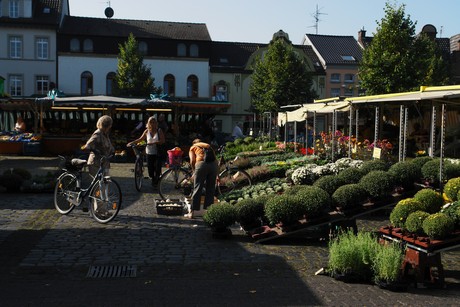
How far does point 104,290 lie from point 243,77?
51760mm

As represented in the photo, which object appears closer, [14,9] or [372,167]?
[372,167]

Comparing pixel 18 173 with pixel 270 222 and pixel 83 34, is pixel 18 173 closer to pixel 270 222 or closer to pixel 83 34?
pixel 270 222

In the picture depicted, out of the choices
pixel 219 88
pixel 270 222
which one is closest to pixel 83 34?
pixel 219 88

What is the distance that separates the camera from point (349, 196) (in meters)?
7.96

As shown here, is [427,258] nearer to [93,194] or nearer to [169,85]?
[93,194]

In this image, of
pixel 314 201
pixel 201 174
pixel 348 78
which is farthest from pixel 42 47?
pixel 314 201

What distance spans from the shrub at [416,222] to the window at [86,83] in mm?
48409

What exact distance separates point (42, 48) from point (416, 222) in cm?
4890

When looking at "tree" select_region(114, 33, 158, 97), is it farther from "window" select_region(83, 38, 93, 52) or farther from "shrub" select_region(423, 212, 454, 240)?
"shrub" select_region(423, 212, 454, 240)

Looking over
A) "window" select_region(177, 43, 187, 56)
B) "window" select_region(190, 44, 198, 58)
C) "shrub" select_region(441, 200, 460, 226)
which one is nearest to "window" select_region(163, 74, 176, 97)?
"window" select_region(177, 43, 187, 56)

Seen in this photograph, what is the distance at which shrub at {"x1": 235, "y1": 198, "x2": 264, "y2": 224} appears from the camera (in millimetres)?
8414

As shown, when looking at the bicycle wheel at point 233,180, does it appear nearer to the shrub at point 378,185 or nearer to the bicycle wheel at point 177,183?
the bicycle wheel at point 177,183

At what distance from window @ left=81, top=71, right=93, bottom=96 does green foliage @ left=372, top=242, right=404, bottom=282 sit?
4872cm

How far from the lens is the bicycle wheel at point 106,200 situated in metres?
9.40
